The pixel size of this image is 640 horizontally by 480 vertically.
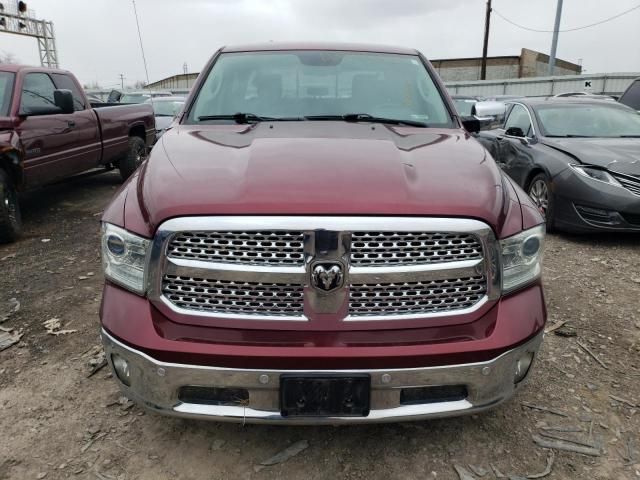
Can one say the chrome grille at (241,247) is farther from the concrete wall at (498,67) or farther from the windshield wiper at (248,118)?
the concrete wall at (498,67)

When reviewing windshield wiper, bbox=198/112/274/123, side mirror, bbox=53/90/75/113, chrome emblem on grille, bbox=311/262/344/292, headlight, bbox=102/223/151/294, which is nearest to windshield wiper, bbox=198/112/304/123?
windshield wiper, bbox=198/112/274/123

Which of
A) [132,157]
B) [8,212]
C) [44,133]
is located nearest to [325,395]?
[8,212]

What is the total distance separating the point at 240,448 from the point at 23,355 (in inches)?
67.3

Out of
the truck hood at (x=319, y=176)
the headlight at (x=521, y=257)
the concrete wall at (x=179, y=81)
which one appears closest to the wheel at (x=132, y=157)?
the truck hood at (x=319, y=176)

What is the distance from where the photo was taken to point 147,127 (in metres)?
8.91

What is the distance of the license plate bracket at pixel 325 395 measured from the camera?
1.86m

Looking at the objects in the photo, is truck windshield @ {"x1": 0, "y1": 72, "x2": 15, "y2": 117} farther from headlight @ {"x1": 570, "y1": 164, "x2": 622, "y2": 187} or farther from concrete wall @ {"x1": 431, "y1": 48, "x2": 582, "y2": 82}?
concrete wall @ {"x1": 431, "y1": 48, "x2": 582, "y2": 82}

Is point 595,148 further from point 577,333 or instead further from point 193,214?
point 193,214

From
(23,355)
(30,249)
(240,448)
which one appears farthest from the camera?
(30,249)

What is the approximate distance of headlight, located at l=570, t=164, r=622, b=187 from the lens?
513 cm

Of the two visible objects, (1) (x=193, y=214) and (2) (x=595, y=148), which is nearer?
(1) (x=193, y=214)

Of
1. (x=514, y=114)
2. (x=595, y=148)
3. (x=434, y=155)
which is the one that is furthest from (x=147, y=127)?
(x=434, y=155)

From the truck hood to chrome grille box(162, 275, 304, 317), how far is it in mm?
257

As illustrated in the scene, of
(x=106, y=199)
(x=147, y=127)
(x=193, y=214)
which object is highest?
(x=193, y=214)
